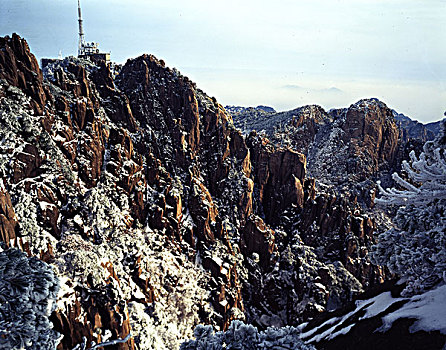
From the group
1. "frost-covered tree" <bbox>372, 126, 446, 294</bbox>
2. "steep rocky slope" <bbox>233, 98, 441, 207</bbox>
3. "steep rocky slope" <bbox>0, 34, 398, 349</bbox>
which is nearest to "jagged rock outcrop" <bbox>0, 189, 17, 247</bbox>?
"steep rocky slope" <bbox>0, 34, 398, 349</bbox>

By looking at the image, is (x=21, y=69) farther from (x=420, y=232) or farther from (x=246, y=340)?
(x=420, y=232)

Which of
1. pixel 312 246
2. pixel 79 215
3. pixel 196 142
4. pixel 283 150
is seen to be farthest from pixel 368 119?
pixel 79 215

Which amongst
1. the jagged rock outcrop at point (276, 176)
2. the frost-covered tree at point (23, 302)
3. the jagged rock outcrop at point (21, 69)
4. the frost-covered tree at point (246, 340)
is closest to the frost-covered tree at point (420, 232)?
the frost-covered tree at point (246, 340)

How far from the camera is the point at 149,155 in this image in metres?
70.7

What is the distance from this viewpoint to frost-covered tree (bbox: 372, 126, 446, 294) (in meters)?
11.9

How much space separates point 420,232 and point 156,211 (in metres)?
56.6

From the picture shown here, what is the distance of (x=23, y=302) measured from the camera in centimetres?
760

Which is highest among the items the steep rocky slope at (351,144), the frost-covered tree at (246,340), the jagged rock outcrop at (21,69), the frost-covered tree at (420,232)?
the jagged rock outcrop at (21,69)

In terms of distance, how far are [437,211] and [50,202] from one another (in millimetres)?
52537

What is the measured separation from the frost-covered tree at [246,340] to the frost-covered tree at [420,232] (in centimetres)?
Answer: 663

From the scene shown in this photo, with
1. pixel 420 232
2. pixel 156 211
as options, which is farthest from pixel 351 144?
pixel 420 232

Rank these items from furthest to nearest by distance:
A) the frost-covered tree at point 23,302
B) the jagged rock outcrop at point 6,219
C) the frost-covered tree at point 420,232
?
1. the jagged rock outcrop at point 6,219
2. the frost-covered tree at point 420,232
3. the frost-covered tree at point 23,302

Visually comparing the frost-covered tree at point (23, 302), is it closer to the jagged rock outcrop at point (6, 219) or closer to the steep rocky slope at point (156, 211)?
the steep rocky slope at point (156, 211)

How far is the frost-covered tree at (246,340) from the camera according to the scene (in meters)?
8.22
